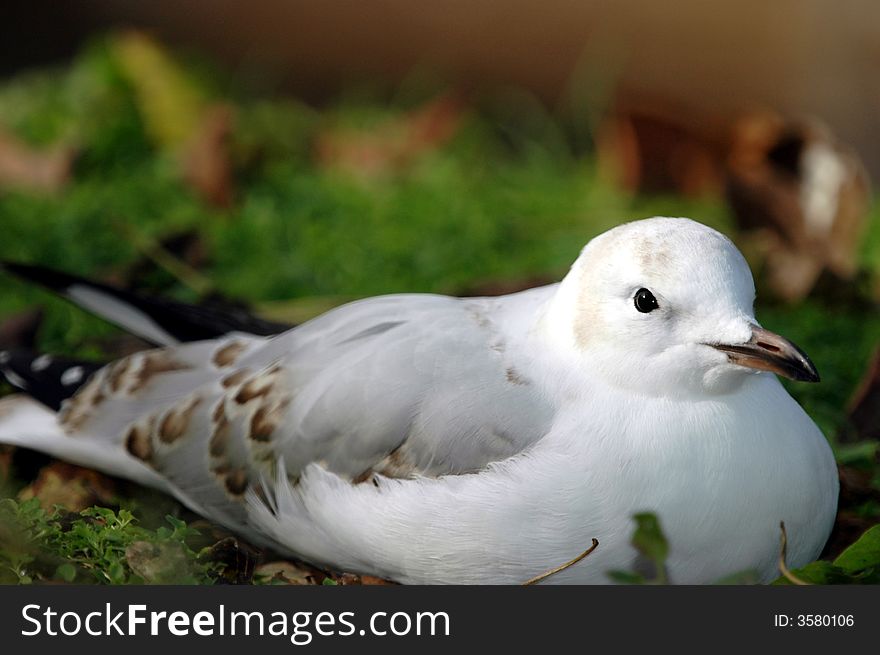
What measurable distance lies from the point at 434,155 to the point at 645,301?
7.72 ft

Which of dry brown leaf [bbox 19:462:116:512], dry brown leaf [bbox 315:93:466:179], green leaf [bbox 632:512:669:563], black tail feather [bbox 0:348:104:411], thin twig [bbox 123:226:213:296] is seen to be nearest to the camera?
green leaf [bbox 632:512:669:563]

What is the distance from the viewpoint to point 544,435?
188 cm

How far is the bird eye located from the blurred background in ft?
2.09

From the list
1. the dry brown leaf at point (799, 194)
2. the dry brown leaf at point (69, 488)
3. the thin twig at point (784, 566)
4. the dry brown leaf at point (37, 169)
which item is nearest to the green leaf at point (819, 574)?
the thin twig at point (784, 566)

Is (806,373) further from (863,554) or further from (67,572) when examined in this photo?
(67,572)

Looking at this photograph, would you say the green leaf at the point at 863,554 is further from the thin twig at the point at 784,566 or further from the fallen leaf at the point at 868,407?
the fallen leaf at the point at 868,407

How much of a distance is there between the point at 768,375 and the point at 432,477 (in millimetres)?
596

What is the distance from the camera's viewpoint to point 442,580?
193 cm

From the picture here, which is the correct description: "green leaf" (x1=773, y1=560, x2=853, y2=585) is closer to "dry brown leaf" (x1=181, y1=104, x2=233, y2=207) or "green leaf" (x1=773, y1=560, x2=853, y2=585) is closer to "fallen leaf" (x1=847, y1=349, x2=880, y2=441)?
"fallen leaf" (x1=847, y1=349, x2=880, y2=441)

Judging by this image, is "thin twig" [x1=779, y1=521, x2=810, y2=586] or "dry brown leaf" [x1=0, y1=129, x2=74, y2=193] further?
"dry brown leaf" [x1=0, y1=129, x2=74, y2=193]

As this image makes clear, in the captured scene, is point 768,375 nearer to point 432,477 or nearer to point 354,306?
point 432,477

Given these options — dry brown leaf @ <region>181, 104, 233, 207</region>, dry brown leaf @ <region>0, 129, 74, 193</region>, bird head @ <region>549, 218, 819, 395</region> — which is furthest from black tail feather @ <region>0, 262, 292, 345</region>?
dry brown leaf @ <region>0, 129, 74, 193</region>

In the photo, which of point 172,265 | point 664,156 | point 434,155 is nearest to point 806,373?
point 172,265

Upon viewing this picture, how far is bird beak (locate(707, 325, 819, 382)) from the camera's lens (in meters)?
1.77
